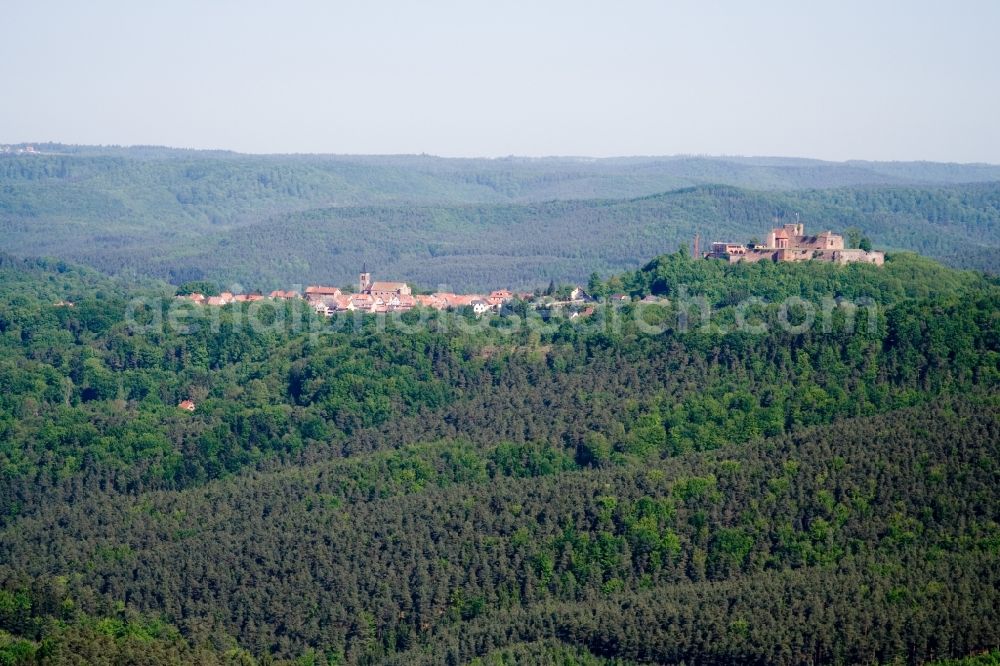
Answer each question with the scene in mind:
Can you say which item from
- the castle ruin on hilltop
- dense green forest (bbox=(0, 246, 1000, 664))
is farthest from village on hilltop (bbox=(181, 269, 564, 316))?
the castle ruin on hilltop

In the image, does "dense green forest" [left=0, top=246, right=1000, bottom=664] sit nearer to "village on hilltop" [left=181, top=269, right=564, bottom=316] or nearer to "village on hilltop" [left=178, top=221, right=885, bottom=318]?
"village on hilltop" [left=178, top=221, right=885, bottom=318]

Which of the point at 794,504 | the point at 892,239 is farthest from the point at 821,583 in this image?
the point at 892,239

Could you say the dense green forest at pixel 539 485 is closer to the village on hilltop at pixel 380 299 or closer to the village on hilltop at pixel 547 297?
the village on hilltop at pixel 547 297

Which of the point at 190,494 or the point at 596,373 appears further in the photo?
the point at 596,373

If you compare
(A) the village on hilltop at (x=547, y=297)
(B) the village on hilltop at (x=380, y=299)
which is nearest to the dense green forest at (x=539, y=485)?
(A) the village on hilltop at (x=547, y=297)

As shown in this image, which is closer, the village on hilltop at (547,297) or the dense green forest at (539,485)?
the dense green forest at (539,485)

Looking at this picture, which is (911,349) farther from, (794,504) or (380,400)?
(380,400)

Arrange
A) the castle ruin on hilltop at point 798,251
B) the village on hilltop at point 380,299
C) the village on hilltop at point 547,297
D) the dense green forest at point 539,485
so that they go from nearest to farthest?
1. the dense green forest at point 539,485
2. the castle ruin on hilltop at point 798,251
3. the village on hilltop at point 547,297
4. the village on hilltop at point 380,299

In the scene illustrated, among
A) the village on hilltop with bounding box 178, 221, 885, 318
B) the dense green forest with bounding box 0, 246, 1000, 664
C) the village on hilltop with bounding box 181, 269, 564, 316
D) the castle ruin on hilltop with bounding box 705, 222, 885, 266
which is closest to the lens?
the dense green forest with bounding box 0, 246, 1000, 664
